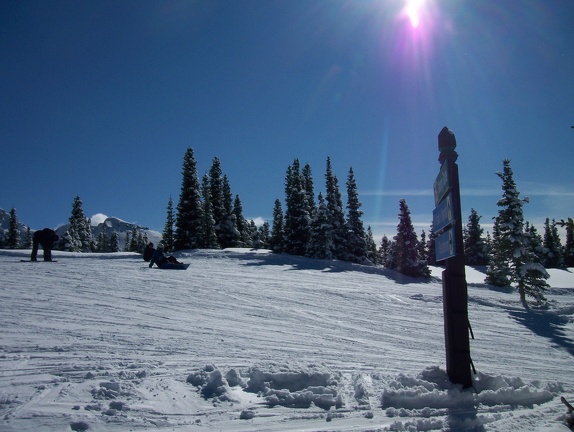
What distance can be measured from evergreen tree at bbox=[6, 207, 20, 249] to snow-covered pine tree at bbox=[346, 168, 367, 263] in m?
50.5

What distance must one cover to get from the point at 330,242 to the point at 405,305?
24.8 m

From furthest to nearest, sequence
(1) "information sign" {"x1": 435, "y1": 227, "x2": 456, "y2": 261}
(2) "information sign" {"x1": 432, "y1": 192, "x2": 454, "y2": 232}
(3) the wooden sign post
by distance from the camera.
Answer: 1. (2) "information sign" {"x1": 432, "y1": 192, "x2": 454, "y2": 232}
2. (1) "information sign" {"x1": 435, "y1": 227, "x2": 456, "y2": 261}
3. (3) the wooden sign post

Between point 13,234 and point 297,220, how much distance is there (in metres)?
45.9

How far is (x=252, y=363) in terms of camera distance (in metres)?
6.23

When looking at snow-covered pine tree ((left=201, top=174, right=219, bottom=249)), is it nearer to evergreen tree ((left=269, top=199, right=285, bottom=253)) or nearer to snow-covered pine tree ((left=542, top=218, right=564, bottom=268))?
evergreen tree ((left=269, top=199, right=285, bottom=253))

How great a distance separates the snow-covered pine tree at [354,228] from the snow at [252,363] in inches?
1073

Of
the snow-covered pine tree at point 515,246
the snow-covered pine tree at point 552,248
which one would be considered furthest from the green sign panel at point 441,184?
the snow-covered pine tree at point 552,248

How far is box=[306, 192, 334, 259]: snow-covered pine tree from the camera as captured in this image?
129 feet

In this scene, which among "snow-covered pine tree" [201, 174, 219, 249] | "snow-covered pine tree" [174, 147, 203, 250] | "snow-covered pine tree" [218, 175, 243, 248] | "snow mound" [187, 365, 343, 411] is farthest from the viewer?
"snow-covered pine tree" [218, 175, 243, 248]

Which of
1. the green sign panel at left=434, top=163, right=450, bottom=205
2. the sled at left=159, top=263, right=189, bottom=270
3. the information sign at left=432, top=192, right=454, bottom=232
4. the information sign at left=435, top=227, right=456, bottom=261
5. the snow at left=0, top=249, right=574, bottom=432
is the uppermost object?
the green sign panel at left=434, top=163, right=450, bottom=205

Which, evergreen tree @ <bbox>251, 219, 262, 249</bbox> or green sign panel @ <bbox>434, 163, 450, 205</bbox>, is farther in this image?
evergreen tree @ <bbox>251, 219, 262, 249</bbox>

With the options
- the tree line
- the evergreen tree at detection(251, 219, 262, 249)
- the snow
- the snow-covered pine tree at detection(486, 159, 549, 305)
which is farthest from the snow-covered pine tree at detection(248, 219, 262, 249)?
the snow

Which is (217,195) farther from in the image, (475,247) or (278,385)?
(278,385)

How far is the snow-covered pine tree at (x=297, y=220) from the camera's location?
4488 centimetres
